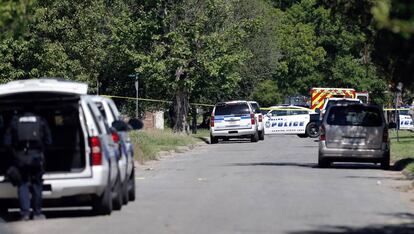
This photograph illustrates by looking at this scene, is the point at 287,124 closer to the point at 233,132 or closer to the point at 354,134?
the point at 233,132

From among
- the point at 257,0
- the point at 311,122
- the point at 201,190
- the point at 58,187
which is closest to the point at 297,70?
the point at 257,0

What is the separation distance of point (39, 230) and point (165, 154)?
71.3 feet

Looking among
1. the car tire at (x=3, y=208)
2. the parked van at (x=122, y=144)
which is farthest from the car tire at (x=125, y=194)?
the car tire at (x=3, y=208)

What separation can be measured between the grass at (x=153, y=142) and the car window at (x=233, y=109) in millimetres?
1689

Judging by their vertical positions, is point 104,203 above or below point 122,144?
below

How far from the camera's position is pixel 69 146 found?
16.0 metres

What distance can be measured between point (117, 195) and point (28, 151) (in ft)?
6.50

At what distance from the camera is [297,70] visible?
257 feet

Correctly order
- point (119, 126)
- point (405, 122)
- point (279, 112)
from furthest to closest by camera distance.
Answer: point (405, 122) < point (279, 112) < point (119, 126)

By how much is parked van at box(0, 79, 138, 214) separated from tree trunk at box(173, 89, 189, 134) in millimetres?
35181

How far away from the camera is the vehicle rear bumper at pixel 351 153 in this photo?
27.1m

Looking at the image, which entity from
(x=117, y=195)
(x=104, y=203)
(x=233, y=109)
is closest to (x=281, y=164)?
(x=117, y=195)

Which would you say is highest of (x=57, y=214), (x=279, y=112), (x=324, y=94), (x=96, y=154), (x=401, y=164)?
(x=324, y=94)

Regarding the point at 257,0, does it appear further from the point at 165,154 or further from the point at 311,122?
the point at 165,154
